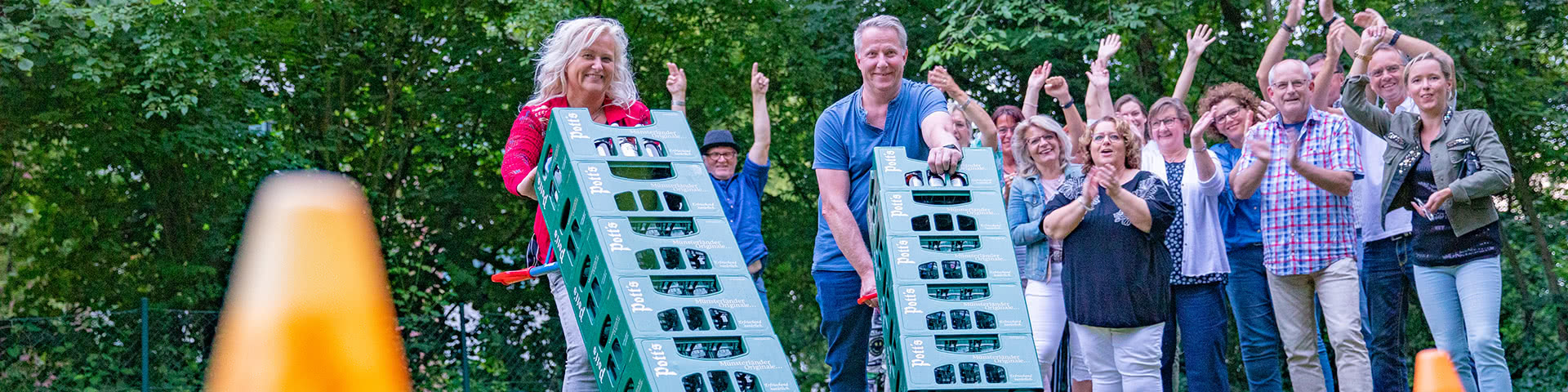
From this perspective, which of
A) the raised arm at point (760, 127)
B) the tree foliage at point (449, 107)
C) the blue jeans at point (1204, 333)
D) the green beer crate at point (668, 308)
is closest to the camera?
the green beer crate at point (668, 308)

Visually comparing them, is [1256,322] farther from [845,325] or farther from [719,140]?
[719,140]

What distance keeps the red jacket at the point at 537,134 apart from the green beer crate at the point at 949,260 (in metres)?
0.92

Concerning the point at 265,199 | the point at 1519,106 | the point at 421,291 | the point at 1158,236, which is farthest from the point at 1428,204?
the point at 421,291

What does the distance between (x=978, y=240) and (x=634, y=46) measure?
8506 millimetres

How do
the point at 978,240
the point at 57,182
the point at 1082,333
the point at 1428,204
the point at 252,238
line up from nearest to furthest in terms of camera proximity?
the point at 252,238, the point at 978,240, the point at 1428,204, the point at 1082,333, the point at 57,182

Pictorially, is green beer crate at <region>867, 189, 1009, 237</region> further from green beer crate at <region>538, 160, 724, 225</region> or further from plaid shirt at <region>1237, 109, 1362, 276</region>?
plaid shirt at <region>1237, 109, 1362, 276</region>

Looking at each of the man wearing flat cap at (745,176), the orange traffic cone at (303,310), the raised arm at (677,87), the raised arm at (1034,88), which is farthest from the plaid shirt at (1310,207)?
the orange traffic cone at (303,310)

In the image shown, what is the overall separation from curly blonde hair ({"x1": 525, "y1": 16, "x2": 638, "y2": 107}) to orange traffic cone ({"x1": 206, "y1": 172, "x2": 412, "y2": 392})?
9.95 ft

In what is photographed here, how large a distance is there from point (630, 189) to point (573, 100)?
1.61 ft

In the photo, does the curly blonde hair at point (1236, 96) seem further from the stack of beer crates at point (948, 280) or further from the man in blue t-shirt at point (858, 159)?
the stack of beer crates at point (948, 280)

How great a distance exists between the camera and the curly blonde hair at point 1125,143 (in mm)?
5547

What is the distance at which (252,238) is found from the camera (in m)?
1.22

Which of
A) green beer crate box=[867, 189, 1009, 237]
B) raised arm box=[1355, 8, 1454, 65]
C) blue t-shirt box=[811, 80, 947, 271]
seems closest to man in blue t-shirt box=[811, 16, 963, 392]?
blue t-shirt box=[811, 80, 947, 271]

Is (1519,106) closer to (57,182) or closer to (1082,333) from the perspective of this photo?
(1082,333)
